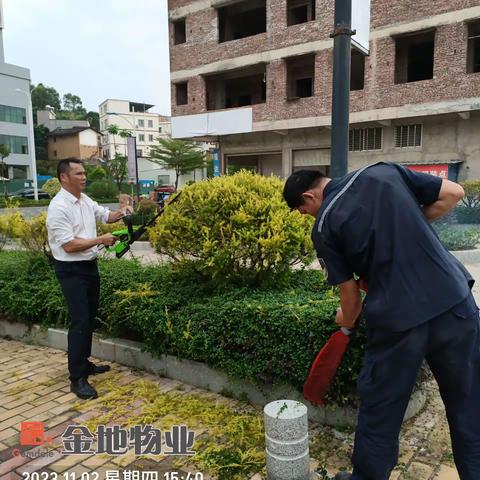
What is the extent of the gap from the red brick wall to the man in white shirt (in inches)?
604

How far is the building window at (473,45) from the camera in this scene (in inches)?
626

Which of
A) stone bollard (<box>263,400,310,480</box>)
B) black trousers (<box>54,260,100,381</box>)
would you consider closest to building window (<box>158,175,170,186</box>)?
black trousers (<box>54,260,100,381</box>)

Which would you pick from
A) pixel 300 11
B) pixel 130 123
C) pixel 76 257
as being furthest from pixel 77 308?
pixel 130 123

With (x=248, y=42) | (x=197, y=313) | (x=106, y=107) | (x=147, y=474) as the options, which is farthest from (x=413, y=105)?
(x=106, y=107)

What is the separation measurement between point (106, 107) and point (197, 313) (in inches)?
3153

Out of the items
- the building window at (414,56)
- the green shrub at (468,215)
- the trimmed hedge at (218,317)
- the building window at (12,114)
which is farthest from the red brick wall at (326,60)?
the building window at (12,114)

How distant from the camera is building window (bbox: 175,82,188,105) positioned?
75.4ft

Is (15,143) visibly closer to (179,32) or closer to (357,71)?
(179,32)

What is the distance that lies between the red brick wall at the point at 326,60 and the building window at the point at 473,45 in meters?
0.83

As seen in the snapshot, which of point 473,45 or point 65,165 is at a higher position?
point 473,45

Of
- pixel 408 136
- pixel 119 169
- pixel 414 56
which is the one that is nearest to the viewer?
pixel 408 136

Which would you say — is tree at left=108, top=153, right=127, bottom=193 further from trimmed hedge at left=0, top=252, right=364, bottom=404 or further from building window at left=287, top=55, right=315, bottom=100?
trimmed hedge at left=0, top=252, right=364, bottom=404

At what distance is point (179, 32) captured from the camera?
2292cm

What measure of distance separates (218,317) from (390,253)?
5.53 ft
